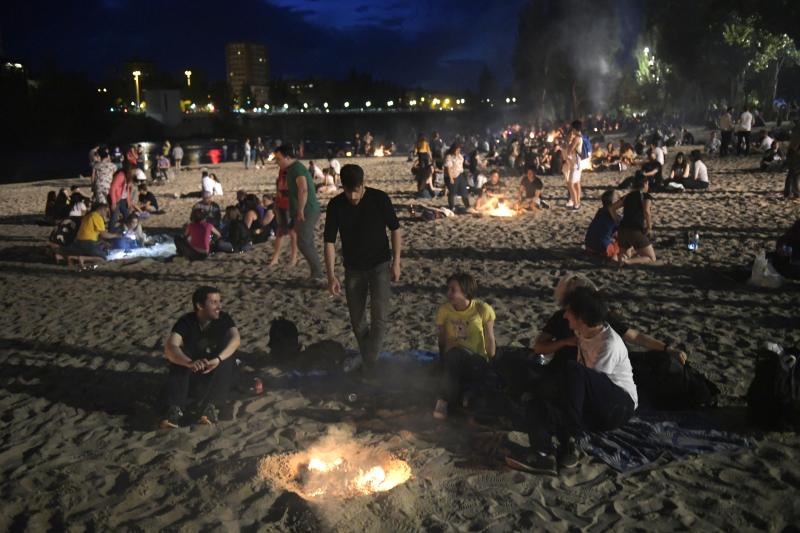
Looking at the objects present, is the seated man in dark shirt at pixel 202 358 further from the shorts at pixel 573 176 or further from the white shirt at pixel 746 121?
the white shirt at pixel 746 121

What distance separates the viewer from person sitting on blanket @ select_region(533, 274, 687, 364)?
472cm

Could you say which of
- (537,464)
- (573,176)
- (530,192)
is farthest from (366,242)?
(573,176)

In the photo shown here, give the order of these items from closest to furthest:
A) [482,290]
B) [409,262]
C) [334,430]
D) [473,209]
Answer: [334,430] → [482,290] → [409,262] → [473,209]

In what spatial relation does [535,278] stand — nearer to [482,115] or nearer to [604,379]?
[604,379]

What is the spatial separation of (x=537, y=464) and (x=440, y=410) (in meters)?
1.01

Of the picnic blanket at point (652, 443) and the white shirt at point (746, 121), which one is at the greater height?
the white shirt at point (746, 121)

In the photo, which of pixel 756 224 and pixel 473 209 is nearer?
pixel 756 224

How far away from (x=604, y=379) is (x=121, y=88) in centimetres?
13865

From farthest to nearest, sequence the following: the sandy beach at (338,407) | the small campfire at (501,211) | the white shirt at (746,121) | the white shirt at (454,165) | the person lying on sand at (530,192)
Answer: the white shirt at (746,121)
the white shirt at (454,165)
the person lying on sand at (530,192)
the small campfire at (501,211)
the sandy beach at (338,407)

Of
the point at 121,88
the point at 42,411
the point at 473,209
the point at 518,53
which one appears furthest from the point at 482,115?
the point at 42,411

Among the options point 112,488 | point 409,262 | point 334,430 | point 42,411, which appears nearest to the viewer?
point 112,488

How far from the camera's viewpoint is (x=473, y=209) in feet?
50.4

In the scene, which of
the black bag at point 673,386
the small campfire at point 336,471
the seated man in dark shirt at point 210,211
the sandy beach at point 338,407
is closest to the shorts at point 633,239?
the sandy beach at point 338,407

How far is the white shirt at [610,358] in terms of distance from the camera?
13.9 ft
